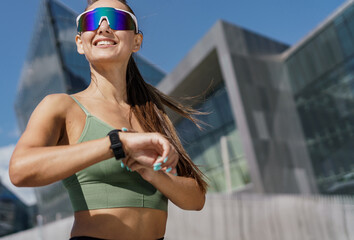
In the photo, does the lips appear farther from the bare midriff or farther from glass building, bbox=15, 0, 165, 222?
glass building, bbox=15, 0, 165, 222

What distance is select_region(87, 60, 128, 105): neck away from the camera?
171 cm

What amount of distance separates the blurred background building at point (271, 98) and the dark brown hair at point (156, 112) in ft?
64.7

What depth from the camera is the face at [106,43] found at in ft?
5.32

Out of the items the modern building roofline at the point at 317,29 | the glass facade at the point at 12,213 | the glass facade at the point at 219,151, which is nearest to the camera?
the modern building roofline at the point at 317,29

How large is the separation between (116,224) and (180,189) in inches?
10.4

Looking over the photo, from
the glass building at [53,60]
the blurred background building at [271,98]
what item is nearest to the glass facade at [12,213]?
the glass building at [53,60]

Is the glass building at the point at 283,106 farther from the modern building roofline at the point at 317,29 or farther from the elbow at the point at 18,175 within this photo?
the elbow at the point at 18,175

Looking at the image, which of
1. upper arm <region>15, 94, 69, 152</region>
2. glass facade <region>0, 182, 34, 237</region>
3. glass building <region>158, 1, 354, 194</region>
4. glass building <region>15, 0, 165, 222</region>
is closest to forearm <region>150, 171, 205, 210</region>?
upper arm <region>15, 94, 69, 152</region>

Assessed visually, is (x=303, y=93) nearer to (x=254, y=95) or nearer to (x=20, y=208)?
(x=254, y=95)

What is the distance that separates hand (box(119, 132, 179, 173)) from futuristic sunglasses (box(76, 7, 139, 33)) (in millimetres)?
572

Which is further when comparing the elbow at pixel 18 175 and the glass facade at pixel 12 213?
the glass facade at pixel 12 213

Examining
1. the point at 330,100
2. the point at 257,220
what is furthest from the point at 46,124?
the point at 330,100

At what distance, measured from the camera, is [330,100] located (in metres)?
23.6

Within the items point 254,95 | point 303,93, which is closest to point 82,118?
point 254,95
